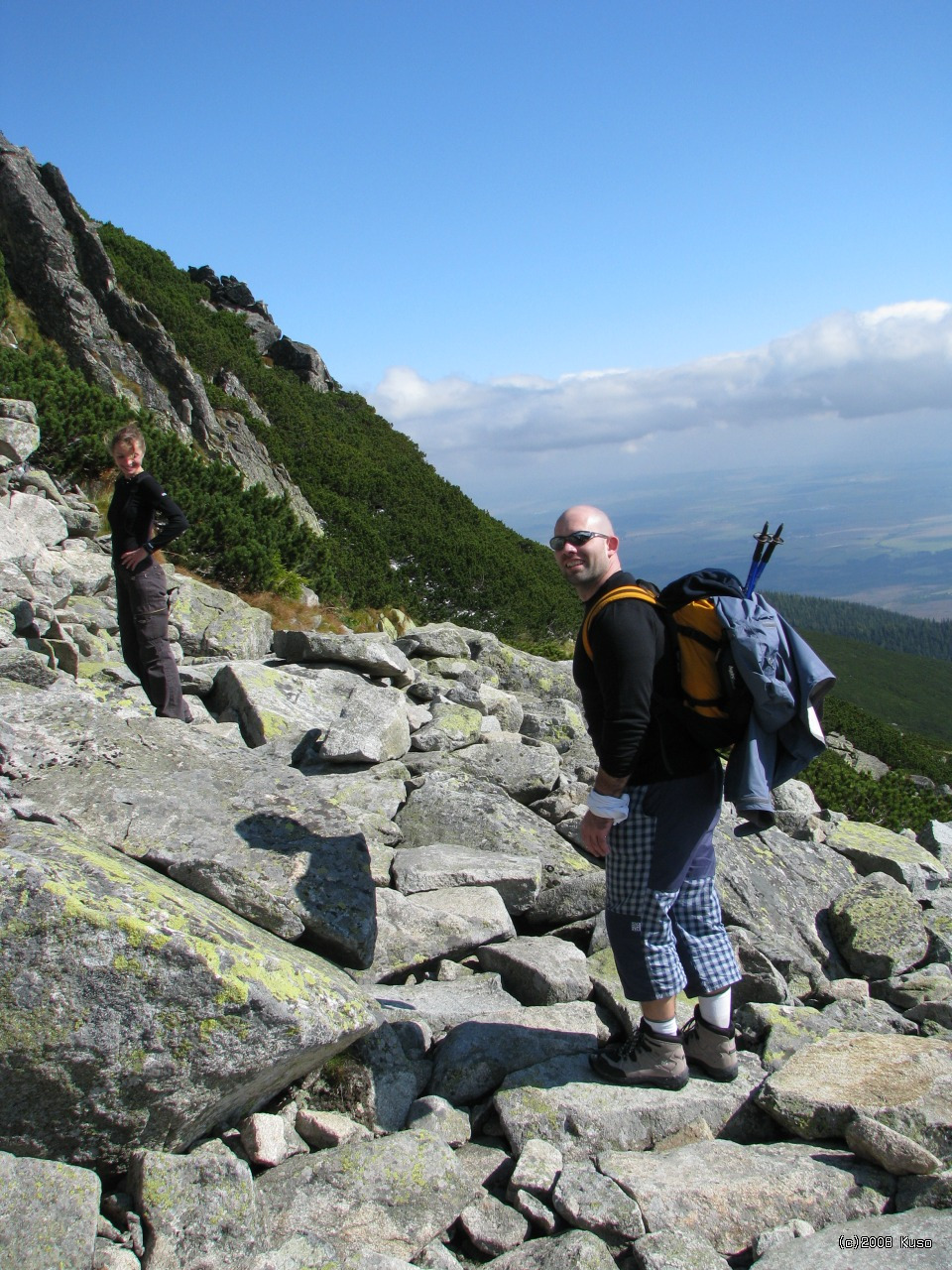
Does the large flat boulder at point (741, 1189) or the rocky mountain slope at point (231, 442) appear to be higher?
the rocky mountain slope at point (231, 442)

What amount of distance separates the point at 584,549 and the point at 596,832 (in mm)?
1582

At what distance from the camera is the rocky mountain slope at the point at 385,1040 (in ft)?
11.4

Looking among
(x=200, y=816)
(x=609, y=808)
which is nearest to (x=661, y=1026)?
(x=609, y=808)

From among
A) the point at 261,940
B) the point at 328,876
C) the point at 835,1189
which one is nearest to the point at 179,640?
the point at 328,876

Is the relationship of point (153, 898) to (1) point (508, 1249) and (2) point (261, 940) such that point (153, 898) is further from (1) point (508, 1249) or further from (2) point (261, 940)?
(1) point (508, 1249)

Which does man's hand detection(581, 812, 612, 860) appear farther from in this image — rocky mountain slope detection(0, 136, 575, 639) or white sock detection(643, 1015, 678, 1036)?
rocky mountain slope detection(0, 136, 575, 639)

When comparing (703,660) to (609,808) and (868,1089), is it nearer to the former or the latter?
(609,808)

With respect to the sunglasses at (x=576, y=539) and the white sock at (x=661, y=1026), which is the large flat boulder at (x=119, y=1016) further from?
the sunglasses at (x=576, y=539)

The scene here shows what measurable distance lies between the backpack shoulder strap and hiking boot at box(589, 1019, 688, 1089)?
2.23 meters

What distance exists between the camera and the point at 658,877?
461 centimetres

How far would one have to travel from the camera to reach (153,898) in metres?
3.93

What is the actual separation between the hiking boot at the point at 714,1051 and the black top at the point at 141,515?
6.67 m

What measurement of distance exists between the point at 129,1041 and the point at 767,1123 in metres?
3.45

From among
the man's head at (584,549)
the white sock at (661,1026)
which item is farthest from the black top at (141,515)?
the white sock at (661,1026)
